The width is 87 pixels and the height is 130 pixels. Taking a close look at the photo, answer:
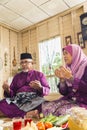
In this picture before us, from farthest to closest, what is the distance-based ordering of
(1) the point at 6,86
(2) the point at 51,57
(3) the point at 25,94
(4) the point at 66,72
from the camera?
(2) the point at 51,57 < (1) the point at 6,86 < (3) the point at 25,94 < (4) the point at 66,72

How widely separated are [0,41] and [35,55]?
0.99m

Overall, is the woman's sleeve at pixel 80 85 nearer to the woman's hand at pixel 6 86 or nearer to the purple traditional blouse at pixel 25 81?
the purple traditional blouse at pixel 25 81

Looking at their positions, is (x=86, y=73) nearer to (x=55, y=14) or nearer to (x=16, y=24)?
(x=55, y=14)

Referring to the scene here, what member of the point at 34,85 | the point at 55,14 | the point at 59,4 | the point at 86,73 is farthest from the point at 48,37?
the point at 86,73

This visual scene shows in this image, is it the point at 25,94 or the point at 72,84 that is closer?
the point at 72,84

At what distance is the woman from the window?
161cm

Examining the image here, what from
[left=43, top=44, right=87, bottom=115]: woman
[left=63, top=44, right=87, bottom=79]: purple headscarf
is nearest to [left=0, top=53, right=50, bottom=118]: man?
[left=43, top=44, right=87, bottom=115]: woman

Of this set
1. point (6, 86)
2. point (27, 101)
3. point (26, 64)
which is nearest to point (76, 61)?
point (27, 101)

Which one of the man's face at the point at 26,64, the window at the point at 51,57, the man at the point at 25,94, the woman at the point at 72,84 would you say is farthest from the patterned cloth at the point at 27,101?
the window at the point at 51,57

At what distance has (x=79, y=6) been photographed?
3816mm

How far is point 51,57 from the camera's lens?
→ 14.2ft

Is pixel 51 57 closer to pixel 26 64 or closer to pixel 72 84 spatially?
pixel 26 64

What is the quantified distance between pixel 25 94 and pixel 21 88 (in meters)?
0.26

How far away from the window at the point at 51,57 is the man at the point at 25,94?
0.98 meters
